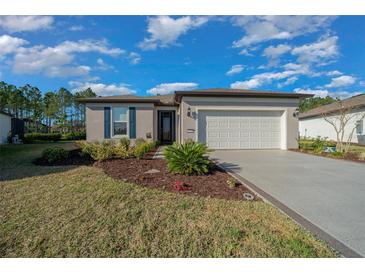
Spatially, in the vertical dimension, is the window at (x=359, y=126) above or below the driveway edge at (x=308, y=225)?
above

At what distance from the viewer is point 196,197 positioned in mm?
3957

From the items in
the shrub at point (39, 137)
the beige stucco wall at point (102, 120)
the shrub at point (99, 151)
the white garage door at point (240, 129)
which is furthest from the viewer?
the shrub at point (39, 137)

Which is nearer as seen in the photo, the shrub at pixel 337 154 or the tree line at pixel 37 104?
the shrub at pixel 337 154

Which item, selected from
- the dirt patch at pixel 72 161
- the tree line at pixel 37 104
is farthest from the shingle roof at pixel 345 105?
the tree line at pixel 37 104

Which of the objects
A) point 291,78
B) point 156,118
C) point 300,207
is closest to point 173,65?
point 156,118

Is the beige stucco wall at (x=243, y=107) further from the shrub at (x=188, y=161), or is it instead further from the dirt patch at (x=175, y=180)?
the shrub at (x=188, y=161)

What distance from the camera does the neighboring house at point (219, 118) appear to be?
11.3 metres

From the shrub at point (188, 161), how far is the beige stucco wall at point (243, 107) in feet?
17.7

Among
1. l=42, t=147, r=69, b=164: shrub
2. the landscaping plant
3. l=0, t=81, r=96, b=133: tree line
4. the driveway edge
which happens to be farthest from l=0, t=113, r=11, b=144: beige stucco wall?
the driveway edge

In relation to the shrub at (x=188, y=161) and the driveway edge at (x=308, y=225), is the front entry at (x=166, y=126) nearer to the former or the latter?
the shrub at (x=188, y=161)

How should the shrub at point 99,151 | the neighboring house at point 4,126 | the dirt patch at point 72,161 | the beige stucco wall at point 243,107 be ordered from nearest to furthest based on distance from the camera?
the dirt patch at point 72,161 < the shrub at point 99,151 < the beige stucco wall at point 243,107 < the neighboring house at point 4,126

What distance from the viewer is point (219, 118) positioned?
37.9 ft

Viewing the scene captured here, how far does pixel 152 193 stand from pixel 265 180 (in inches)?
121

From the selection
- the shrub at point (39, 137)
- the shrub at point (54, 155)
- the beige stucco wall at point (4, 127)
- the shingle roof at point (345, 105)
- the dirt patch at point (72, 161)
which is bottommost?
the dirt patch at point (72, 161)
